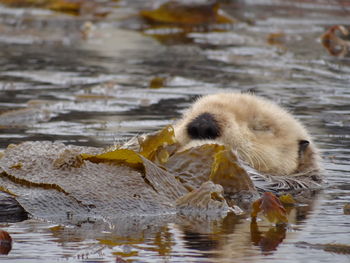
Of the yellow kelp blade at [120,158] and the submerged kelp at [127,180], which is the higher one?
the yellow kelp blade at [120,158]

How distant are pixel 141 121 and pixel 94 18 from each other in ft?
28.4

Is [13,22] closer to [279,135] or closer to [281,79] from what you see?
[281,79]

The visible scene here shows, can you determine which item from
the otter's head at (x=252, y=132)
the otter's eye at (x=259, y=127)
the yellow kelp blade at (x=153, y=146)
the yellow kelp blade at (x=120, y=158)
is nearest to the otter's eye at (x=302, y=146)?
the otter's head at (x=252, y=132)

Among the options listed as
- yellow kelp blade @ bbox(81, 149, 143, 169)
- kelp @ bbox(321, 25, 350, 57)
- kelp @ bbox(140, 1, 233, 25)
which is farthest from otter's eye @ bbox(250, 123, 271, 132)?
kelp @ bbox(140, 1, 233, 25)

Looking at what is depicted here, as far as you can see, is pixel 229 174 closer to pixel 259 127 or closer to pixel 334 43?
pixel 259 127

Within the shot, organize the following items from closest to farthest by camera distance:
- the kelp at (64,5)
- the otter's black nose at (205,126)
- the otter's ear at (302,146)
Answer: the otter's black nose at (205,126), the otter's ear at (302,146), the kelp at (64,5)

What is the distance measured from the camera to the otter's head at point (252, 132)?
4.31m

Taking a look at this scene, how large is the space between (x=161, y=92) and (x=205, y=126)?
11.8 feet

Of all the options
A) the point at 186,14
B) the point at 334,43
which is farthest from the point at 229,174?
the point at 186,14

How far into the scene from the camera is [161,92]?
7.84m

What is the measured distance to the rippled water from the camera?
10.6 ft

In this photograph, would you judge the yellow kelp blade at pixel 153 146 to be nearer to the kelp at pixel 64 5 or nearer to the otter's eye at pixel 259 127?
the otter's eye at pixel 259 127

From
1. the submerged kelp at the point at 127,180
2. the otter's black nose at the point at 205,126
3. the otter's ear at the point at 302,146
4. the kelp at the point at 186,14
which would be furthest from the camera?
the kelp at the point at 186,14

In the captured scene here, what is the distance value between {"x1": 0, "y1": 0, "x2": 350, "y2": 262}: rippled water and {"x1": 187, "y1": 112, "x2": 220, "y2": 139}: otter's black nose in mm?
608
